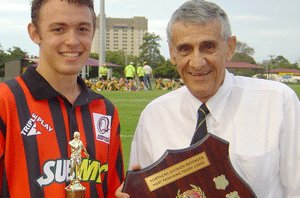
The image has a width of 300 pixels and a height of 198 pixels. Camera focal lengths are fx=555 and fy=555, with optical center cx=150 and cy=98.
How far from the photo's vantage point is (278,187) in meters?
2.67

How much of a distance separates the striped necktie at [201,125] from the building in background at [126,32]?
132m

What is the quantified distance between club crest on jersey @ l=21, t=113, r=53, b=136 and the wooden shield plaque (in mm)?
513

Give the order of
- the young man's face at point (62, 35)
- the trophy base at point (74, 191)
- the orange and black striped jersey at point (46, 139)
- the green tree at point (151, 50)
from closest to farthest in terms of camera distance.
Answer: the trophy base at point (74, 191), the orange and black striped jersey at point (46, 139), the young man's face at point (62, 35), the green tree at point (151, 50)

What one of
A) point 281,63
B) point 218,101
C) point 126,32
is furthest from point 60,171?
point 126,32

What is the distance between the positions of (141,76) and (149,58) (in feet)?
174

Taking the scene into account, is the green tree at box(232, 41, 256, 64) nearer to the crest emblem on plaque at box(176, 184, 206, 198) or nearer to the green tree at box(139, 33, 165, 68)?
the green tree at box(139, 33, 165, 68)

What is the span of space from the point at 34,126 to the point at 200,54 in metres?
0.86

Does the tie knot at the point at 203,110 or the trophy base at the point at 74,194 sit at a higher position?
the tie knot at the point at 203,110

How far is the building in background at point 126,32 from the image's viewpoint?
134875 mm

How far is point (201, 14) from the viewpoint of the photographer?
2615mm

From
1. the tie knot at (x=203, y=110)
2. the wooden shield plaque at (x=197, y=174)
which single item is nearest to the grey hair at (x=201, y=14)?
the tie knot at (x=203, y=110)

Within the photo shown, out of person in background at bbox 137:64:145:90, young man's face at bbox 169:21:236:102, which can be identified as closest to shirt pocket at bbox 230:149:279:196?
young man's face at bbox 169:21:236:102

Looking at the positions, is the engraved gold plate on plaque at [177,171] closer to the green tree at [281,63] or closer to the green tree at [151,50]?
the green tree at [151,50]

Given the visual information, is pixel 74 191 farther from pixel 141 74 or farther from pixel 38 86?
pixel 141 74
